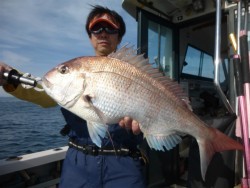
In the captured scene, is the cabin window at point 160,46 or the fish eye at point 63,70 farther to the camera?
the cabin window at point 160,46

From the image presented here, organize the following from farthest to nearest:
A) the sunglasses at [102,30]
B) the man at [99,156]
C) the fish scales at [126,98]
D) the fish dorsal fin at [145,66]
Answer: the sunglasses at [102,30]
the man at [99,156]
the fish dorsal fin at [145,66]
the fish scales at [126,98]

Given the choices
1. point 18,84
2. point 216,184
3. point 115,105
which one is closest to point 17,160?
point 18,84

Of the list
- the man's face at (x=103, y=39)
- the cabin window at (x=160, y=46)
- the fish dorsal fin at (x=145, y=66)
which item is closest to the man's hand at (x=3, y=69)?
the man's face at (x=103, y=39)

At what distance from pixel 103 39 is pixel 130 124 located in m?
0.89

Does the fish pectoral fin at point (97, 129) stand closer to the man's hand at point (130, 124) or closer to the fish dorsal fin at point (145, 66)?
the man's hand at point (130, 124)

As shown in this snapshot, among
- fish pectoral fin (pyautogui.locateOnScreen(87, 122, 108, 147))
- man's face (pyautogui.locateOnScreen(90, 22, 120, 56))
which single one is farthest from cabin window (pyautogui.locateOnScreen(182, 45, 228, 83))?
fish pectoral fin (pyautogui.locateOnScreen(87, 122, 108, 147))

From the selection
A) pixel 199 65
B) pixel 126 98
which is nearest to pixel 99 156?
pixel 126 98

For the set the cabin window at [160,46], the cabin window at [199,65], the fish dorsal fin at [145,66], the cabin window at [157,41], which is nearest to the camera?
the fish dorsal fin at [145,66]

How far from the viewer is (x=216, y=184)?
2.88m

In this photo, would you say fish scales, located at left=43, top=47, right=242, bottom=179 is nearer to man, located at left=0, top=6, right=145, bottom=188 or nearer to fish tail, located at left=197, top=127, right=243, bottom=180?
fish tail, located at left=197, top=127, right=243, bottom=180

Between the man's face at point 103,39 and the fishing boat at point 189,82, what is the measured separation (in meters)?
1.19

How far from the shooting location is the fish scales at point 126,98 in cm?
169

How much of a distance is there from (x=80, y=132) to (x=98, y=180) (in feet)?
1.36

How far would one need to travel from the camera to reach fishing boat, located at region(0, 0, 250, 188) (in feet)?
9.31
